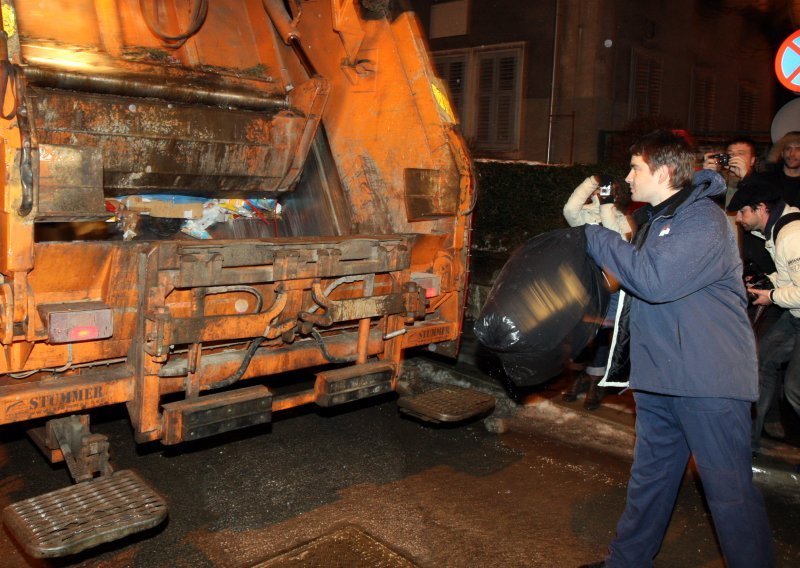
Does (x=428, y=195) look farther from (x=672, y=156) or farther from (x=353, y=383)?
(x=672, y=156)

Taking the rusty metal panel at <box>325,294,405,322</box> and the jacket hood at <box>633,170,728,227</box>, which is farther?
the rusty metal panel at <box>325,294,405,322</box>

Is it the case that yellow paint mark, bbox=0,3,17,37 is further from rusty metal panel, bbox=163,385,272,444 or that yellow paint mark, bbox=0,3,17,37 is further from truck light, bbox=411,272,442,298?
truck light, bbox=411,272,442,298

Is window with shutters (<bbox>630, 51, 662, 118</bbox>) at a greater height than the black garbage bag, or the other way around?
window with shutters (<bbox>630, 51, 662, 118</bbox>)

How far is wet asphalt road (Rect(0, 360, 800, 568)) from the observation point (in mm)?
3023

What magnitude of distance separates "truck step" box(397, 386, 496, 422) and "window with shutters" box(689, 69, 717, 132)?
11709 mm

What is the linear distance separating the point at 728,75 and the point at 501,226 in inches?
384

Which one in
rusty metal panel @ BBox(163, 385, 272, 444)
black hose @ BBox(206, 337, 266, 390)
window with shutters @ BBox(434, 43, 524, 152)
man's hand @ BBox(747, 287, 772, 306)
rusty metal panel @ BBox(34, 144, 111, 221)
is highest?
window with shutters @ BBox(434, 43, 524, 152)

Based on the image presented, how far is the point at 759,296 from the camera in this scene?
401 cm

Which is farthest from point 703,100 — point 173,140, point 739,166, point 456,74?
point 173,140

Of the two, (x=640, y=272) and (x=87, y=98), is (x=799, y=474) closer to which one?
(x=640, y=272)

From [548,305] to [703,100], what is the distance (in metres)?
13.1

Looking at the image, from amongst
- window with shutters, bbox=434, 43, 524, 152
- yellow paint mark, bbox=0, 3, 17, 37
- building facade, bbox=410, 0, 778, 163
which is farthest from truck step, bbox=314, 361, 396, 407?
Result: window with shutters, bbox=434, 43, 524, 152

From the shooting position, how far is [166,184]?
4020mm

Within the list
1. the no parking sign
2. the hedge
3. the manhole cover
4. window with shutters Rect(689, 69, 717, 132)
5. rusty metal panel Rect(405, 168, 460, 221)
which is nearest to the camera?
the manhole cover
